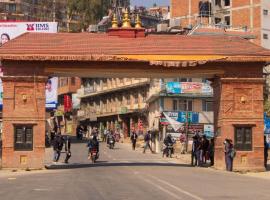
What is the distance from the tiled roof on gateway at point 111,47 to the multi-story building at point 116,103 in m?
46.4

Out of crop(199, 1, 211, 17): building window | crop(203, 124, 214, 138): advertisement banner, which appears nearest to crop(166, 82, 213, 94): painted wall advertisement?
crop(203, 124, 214, 138): advertisement banner

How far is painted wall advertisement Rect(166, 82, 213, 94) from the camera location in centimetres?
6675

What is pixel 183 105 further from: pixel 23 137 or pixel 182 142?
pixel 23 137

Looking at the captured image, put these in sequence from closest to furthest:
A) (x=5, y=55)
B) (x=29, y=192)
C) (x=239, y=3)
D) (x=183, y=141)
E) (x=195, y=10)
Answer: (x=29, y=192)
(x=5, y=55)
(x=183, y=141)
(x=239, y=3)
(x=195, y=10)

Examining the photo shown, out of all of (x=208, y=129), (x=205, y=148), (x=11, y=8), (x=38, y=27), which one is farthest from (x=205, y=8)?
(x=11, y=8)

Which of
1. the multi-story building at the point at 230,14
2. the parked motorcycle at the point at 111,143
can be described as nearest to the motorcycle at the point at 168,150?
the parked motorcycle at the point at 111,143

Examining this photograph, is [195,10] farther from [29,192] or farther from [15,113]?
[29,192]

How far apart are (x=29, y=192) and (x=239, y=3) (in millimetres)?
78296

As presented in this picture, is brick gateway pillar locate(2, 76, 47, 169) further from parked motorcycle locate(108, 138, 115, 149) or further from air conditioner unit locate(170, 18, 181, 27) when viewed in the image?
air conditioner unit locate(170, 18, 181, 27)

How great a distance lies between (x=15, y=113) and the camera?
3166 centimetres

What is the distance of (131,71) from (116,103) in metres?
60.7

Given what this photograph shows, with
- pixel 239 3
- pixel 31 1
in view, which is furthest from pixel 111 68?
pixel 31 1

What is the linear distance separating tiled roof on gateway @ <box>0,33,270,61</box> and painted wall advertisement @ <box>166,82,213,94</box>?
31990 millimetres

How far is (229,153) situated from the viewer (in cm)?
Result: 3122
